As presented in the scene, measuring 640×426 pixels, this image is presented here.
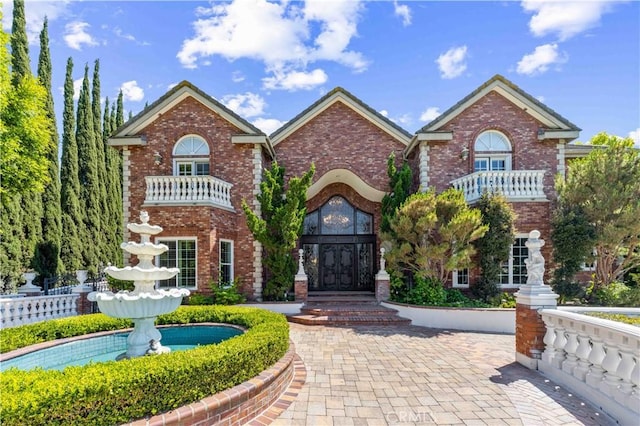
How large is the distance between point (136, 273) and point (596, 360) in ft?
24.1

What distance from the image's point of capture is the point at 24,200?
656 inches

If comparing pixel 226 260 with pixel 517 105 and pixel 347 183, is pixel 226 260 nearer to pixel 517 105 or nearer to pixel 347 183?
pixel 347 183

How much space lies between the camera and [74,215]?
1962cm

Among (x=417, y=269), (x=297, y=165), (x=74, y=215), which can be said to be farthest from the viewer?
(x=74, y=215)

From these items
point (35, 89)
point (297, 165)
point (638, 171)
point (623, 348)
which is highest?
point (35, 89)

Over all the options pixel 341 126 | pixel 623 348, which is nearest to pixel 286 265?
pixel 341 126

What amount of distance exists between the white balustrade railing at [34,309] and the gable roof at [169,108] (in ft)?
21.8

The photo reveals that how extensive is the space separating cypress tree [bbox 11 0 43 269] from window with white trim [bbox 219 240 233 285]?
1138 centimetres

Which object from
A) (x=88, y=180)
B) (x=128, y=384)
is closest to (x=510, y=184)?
(x=128, y=384)

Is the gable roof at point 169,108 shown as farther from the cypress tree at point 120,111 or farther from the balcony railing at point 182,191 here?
the cypress tree at point 120,111

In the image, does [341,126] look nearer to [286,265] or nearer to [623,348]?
[286,265]

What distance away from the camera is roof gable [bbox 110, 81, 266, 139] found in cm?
1327

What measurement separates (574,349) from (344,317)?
255 inches

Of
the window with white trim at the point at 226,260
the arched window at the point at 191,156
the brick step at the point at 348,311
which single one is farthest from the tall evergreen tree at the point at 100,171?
the brick step at the point at 348,311
